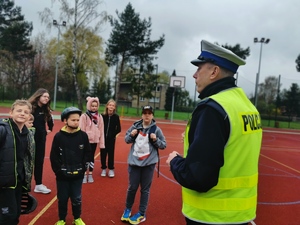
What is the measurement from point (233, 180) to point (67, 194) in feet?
8.85

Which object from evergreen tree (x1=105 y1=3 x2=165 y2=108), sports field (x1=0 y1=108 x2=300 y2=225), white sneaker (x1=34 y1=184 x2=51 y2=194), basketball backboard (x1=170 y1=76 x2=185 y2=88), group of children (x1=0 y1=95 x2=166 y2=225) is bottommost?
sports field (x1=0 y1=108 x2=300 y2=225)

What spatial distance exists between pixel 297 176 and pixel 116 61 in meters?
29.1

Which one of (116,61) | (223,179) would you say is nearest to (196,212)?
(223,179)

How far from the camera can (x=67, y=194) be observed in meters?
3.75

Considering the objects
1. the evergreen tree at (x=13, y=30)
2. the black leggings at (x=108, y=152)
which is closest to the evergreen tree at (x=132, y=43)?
the evergreen tree at (x=13, y=30)

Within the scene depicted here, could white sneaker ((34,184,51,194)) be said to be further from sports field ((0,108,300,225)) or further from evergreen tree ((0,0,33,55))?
evergreen tree ((0,0,33,55))

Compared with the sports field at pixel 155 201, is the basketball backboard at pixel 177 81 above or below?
above

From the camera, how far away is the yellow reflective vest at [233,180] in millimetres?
1673

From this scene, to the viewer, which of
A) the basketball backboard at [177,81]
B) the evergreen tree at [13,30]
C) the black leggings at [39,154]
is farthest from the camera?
the evergreen tree at [13,30]

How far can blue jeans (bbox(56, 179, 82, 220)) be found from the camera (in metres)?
3.71

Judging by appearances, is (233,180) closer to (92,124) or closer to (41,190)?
(41,190)

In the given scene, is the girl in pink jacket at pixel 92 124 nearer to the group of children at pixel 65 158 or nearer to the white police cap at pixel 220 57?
the group of children at pixel 65 158

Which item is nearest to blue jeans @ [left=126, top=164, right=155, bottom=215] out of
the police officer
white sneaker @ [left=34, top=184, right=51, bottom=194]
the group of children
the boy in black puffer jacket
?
the group of children

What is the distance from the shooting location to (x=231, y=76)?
1.85 metres
